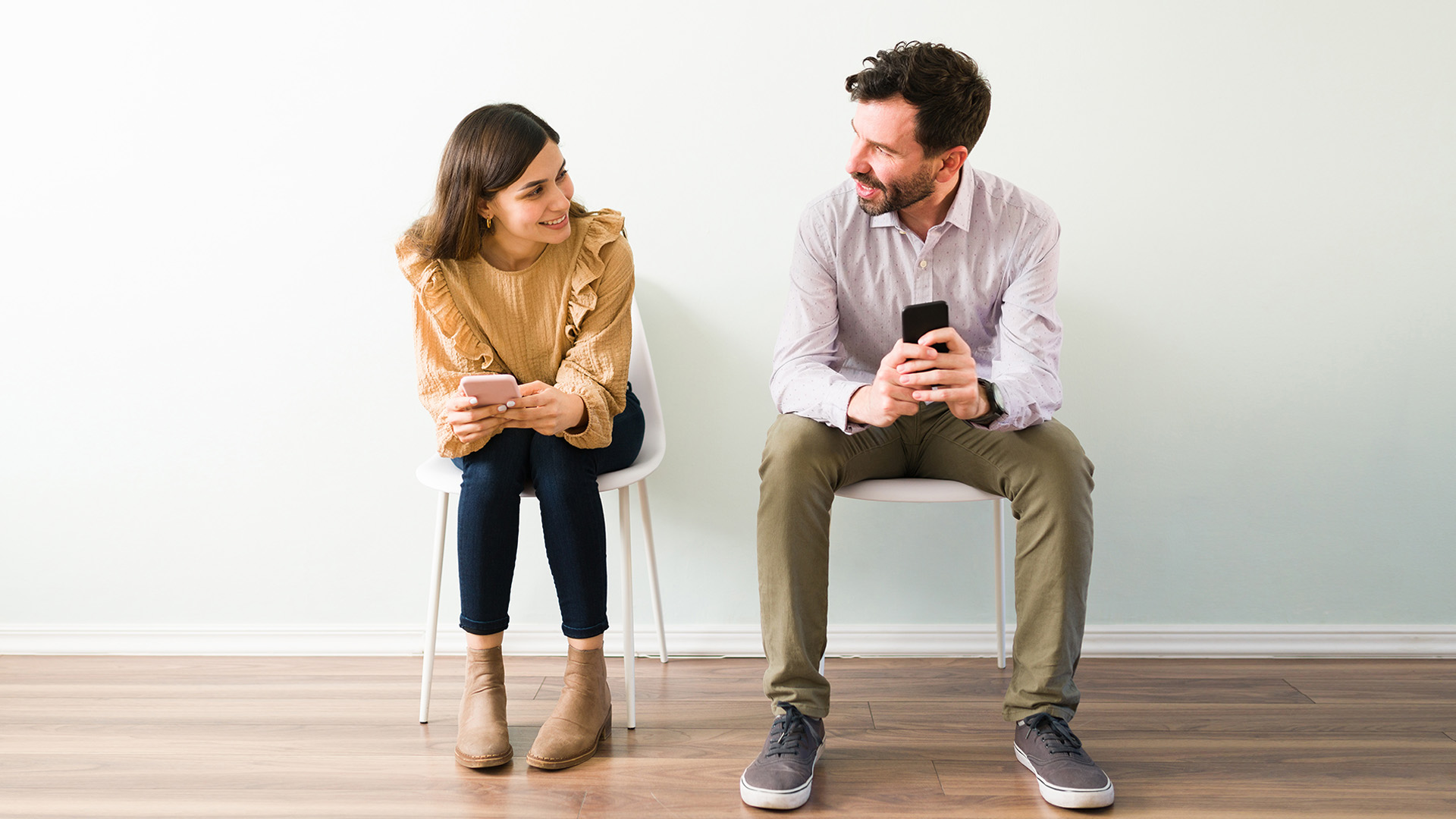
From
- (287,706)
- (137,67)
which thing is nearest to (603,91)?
(137,67)

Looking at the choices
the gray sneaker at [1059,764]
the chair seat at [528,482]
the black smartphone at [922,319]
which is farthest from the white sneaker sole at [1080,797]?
the chair seat at [528,482]

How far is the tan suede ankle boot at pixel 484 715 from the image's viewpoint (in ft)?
4.89

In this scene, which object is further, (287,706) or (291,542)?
(291,542)

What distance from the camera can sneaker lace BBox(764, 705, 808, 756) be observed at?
4.61 feet

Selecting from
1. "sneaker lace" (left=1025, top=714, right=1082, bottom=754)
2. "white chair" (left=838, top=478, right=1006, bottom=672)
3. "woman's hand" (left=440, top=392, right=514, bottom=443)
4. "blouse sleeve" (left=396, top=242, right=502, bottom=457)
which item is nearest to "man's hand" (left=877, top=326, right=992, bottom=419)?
"white chair" (left=838, top=478, right=1006, bottom=672)

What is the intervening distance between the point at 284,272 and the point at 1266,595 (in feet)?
7.15

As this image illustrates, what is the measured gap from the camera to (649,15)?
6.36 feet

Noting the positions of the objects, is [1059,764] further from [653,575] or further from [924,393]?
[653,575]

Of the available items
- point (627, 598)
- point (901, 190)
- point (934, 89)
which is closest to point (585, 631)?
point (627, 598)

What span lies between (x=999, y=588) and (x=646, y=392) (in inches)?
32.0

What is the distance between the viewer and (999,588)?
1.93 metres

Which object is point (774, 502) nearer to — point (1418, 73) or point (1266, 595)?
point (1266, 595)

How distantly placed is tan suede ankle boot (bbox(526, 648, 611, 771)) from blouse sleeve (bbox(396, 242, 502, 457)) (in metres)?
0.44

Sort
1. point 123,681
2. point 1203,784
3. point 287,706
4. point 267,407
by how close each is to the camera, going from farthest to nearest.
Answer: point 267,407 → point 123,681 → point 287,706 → point 1203,784
